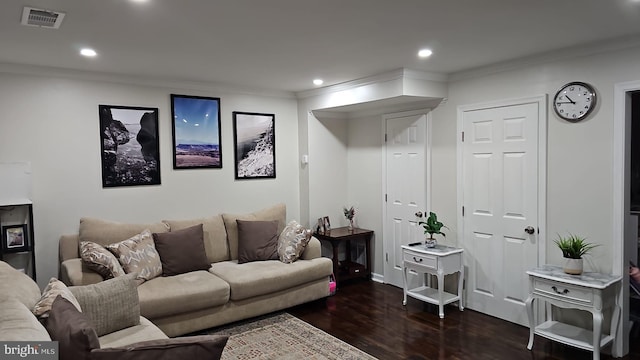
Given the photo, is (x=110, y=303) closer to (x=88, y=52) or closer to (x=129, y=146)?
(x=88, y=52)

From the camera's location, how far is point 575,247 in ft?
10.9

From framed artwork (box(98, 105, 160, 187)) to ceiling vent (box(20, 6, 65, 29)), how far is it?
66.7 inches

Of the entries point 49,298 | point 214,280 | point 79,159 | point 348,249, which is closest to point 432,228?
point 348,249

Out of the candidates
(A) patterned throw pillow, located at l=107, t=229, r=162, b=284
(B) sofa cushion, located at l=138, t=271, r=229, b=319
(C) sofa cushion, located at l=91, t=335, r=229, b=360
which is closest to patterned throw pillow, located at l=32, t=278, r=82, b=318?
(C) sofa cushion, located at l=91, t=335, r=229, b=360

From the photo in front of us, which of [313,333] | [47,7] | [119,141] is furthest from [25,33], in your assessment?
[313,333]

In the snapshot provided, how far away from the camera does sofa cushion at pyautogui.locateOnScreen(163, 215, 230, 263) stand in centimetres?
448

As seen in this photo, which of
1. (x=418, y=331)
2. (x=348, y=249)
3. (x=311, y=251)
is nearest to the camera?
(x=418, y=331)

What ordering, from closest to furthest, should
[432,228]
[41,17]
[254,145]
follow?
[41,17] → [432,228] → [254,145]

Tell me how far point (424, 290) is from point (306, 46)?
2.86 m

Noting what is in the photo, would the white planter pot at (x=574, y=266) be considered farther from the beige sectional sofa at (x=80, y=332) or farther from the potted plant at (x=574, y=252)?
the beige sectional sofa at (x=80, y=332)

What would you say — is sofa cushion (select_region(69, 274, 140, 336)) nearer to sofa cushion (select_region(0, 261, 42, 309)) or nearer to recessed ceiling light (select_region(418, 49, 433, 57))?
sofa cushion (select_region(0, 261, 42, 309))

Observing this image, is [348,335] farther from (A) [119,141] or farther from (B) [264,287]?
(A) [119,141]

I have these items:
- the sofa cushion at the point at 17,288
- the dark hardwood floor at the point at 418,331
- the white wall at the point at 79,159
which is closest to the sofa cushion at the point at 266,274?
the dark hardwood floor at the point at 418,331

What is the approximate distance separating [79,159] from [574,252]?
447 cm
